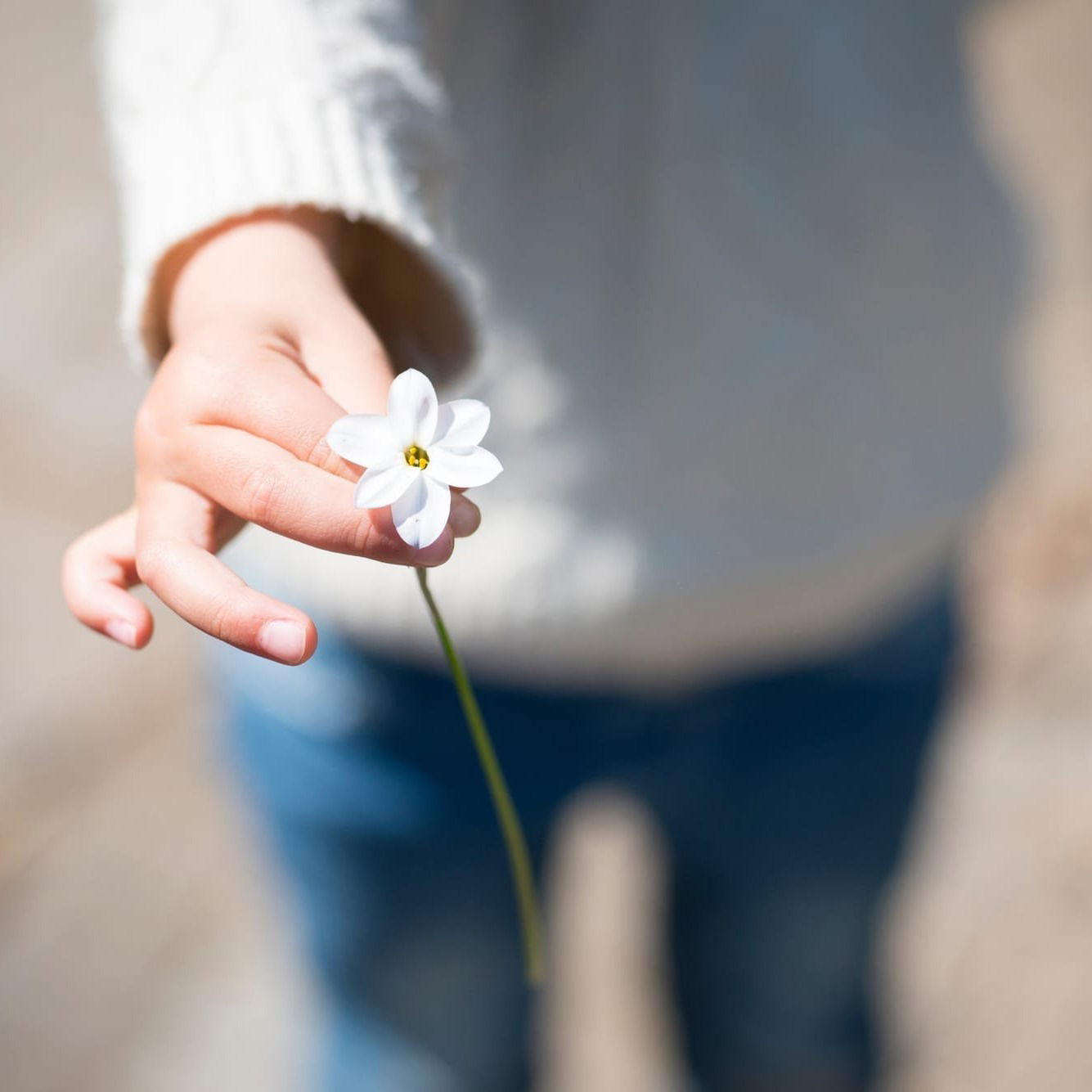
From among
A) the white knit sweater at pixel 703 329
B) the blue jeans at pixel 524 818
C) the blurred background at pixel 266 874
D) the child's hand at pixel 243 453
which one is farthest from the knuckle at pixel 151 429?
the blurred background at pixel 266 874

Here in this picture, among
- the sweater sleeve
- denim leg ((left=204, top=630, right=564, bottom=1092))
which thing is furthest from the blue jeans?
the sweater sleeve

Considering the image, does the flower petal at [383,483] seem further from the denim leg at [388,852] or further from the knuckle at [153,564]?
the denim leg at [388,852]

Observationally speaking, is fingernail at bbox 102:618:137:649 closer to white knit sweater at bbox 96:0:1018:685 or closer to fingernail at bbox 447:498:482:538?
fingernail at bbox 447:498:482:538

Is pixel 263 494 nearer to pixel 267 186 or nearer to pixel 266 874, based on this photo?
pixel 267 186

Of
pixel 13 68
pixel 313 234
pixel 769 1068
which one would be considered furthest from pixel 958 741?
pixel 13 68

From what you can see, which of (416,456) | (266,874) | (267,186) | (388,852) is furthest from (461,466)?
(266,874)

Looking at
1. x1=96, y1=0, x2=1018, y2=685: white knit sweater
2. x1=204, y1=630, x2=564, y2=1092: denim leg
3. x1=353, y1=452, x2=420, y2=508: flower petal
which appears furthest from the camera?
x1=204, y1=630, x2=564, y2=1092: denim leg

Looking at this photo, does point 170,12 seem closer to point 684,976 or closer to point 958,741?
point 684,976
